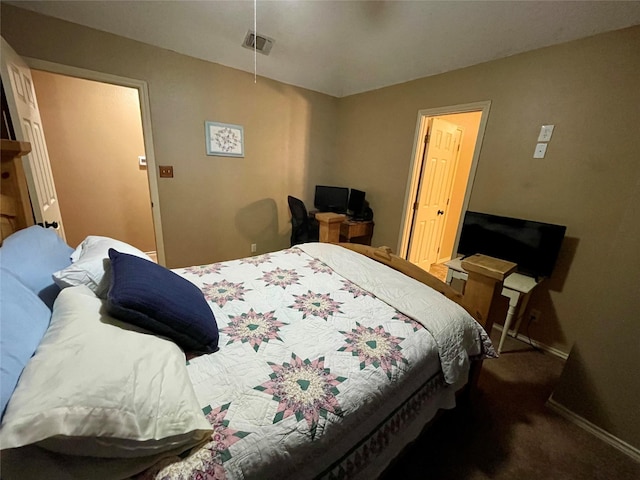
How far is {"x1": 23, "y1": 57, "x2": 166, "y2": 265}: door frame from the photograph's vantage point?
2034mm

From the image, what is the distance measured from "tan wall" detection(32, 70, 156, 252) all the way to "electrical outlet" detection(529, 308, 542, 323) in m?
4.56

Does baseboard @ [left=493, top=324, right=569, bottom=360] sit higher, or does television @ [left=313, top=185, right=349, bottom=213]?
television @ [left=313, top=185, right=349, bottom=213]

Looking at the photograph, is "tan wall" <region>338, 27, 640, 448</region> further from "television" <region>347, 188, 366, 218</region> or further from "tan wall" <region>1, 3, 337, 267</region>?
"tan wall" <region>1, 3, 337, 267</region>

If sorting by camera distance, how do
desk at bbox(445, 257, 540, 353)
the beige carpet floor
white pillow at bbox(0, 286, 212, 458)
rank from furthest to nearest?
desk at bbox(445, 257, 540, 353) → the beige carpet floor → white pillow at bbox(0, 286, 212, 458)

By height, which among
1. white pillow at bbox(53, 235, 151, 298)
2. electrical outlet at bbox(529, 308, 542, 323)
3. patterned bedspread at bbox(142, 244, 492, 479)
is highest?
white pillow at bbox(53, 235, 151, 298)

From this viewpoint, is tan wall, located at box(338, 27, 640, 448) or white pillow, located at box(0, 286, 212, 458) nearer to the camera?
white pillow, located at box(0, 286, 212, 458)

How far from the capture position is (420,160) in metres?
3.01

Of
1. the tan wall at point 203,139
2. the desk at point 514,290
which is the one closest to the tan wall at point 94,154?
the tan wall at point 203,139

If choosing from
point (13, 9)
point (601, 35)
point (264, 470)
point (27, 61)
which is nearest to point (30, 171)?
point (27, 61)

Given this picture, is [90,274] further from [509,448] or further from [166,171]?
[509,448]

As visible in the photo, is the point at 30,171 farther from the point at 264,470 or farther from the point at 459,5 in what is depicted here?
the point at 459,5

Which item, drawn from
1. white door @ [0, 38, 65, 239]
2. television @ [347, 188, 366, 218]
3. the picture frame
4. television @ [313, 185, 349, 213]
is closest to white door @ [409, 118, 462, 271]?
television @ [347, 188, 366, 218]

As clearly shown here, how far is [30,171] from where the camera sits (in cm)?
165

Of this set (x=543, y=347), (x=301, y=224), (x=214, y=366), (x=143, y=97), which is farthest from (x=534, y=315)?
(x=143, y=97)
